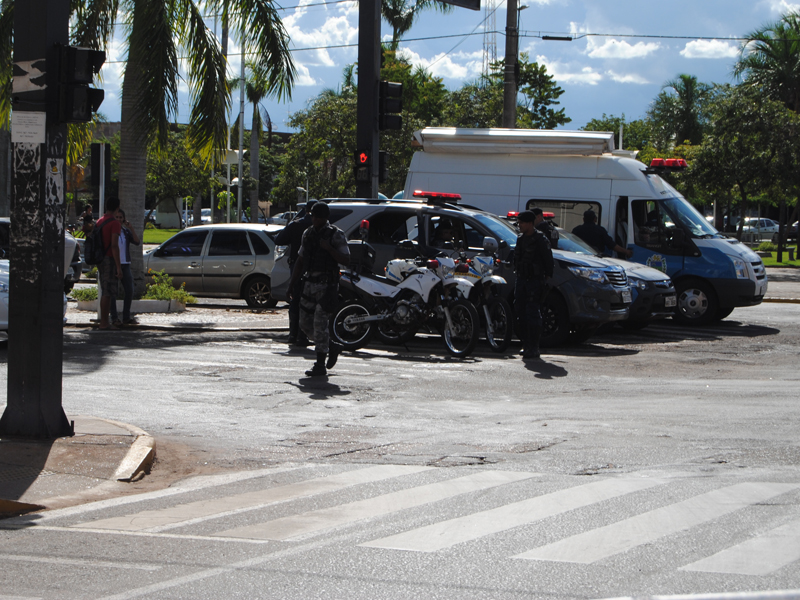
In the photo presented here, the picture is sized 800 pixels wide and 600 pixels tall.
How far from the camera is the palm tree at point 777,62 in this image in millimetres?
43312

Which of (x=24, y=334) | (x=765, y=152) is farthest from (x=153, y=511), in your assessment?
(x=765, y=152)

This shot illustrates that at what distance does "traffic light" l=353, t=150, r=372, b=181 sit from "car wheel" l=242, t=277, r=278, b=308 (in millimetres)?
3090

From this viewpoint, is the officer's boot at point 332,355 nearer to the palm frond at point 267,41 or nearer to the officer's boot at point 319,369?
the officer's boot at point 319,369

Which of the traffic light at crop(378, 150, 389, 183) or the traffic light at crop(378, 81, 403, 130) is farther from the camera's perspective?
the traffic light at crop(378, 150, 389, 183)

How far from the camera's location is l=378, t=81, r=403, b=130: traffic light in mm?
16422

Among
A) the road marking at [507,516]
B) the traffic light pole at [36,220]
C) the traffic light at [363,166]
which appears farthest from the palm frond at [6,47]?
the road marking at [507,516]

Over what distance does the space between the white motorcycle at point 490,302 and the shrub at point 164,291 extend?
6471 millimetres

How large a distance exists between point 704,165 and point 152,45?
23.9m

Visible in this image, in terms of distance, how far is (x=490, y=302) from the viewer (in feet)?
40.9

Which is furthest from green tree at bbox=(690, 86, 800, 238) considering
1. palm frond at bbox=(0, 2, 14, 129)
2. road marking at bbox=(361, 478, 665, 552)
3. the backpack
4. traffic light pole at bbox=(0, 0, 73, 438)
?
traffic light pole at bbox=(0, 0, 73, 438)

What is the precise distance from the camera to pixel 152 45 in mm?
14766

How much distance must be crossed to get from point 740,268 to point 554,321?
14.1 feet

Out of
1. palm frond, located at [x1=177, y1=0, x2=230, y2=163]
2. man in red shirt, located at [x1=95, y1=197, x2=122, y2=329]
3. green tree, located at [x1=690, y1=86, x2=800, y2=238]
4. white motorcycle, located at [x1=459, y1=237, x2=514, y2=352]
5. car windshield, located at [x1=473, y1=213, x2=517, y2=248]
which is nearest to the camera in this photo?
white motorcycle, located at [x1=459, y1=237, x2=514, y2=352]

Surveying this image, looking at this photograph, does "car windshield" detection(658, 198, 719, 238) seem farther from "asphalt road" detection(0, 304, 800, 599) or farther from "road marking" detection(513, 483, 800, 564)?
"road marking" detection(513, 483, 800, 564)
